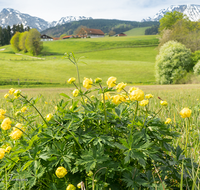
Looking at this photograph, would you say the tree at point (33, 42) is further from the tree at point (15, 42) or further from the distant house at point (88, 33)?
the distant house at point (88, 33)

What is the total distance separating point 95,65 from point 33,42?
24.5 m

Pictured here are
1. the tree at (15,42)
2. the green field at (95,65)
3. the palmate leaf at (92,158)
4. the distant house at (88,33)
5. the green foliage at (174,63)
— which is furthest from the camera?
the distant house at (88,33)

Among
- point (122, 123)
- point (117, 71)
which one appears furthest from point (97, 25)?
point (122, 123)

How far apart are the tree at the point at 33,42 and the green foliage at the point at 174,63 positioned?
3860cm

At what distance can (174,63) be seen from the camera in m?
22.5

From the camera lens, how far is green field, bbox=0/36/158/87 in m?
29.2

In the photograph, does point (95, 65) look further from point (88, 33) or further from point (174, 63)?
point (88, 33)

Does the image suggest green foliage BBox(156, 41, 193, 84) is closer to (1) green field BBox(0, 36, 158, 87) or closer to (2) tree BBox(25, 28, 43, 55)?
(1) green field BBox(0, 36, 158, 87)

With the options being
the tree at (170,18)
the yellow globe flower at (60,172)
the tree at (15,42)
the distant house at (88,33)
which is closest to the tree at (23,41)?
the tree at (15,42)

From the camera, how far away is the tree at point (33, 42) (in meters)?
49.7

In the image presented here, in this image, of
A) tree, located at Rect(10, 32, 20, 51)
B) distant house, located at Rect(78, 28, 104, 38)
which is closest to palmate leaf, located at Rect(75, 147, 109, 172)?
tree, located at Rect(10, 32, 20, 51)

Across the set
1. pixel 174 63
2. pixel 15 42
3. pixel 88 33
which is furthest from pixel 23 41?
pixel 88 33

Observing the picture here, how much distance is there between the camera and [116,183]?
1.06 metres

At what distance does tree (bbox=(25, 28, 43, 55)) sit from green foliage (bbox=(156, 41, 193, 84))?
38.6 meters
